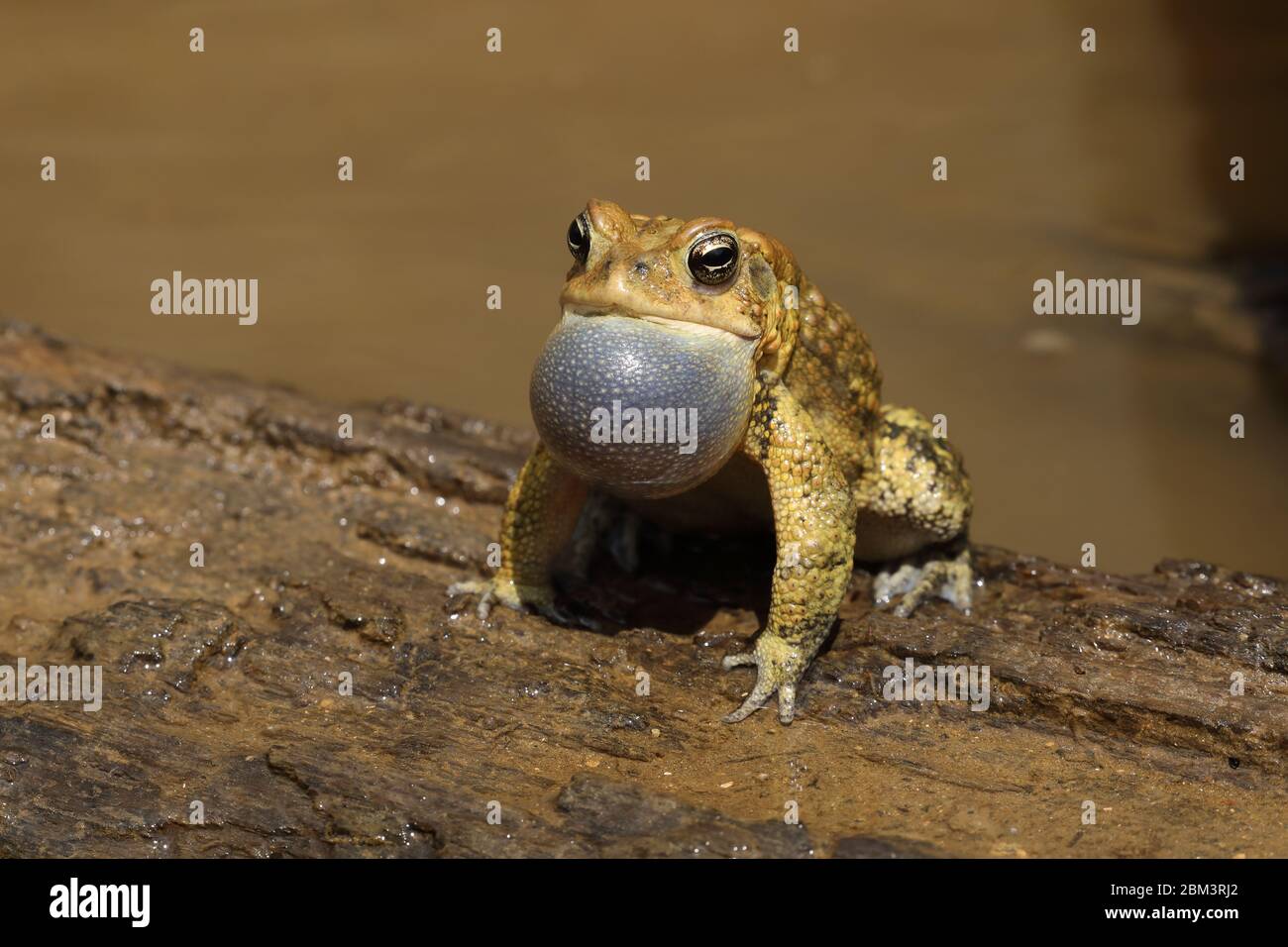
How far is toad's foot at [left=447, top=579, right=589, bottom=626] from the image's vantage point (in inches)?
207

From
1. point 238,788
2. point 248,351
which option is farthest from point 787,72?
point 238,788

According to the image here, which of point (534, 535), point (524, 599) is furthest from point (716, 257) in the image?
point (524, 599)

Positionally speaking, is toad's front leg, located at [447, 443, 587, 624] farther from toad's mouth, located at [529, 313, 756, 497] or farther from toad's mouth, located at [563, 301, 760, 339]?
toad's mouth, located at [563, 301, 760, 339]

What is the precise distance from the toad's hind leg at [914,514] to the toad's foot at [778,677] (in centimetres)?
83

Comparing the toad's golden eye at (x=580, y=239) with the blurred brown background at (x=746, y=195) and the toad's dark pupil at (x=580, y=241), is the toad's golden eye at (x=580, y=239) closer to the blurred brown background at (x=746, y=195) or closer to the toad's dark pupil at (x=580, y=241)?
the toad's dark pupil at (x=580, y=241)

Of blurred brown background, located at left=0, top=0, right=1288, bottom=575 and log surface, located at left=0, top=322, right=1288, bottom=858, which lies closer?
log surface, located at left=0, top=322, right=1288, bottom=858

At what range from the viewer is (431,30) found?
52.6 feet

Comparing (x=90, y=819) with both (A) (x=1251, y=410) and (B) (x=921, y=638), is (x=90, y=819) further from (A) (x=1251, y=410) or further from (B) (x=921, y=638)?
(A) (x=1251, y=410)

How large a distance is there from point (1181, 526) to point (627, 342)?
→ 6.90 meters

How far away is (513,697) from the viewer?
4.77 metres

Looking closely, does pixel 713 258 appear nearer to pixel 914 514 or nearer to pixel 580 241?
pixel 580 241

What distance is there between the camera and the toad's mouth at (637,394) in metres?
4.19

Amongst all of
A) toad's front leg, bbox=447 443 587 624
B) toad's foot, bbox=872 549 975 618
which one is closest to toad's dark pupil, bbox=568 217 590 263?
toad's front leg, bbox=447 443 587 624

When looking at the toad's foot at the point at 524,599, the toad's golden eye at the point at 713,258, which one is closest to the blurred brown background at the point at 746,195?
the toad's foot at the point at 524,599
